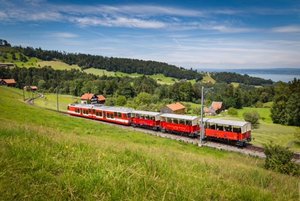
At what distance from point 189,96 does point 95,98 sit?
40.0 meters

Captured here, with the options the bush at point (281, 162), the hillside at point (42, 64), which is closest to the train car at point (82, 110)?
the bush at point (281, 162)

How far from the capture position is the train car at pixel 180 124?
4031 cm

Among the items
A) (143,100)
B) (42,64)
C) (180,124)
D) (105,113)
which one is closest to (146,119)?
(180,124)

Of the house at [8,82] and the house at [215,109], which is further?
the house at [8,82]

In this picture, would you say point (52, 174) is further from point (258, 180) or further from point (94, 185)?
point (258, 180)

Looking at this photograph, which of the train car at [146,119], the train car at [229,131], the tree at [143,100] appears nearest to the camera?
the train car at [229,131]

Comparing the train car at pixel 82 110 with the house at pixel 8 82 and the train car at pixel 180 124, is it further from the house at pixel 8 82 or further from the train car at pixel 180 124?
the house at pixel 8 82

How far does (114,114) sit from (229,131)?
22.7 metres

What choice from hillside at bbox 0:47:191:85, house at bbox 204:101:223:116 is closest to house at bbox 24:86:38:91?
hillside at bbox 0:47:191:85

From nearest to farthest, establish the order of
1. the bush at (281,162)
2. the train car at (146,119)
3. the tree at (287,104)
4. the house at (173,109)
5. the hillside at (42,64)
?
1. the bush at (281,162)
2. the train car at (146,119)
3. the tree at (287,104)
4. the house at (173,109)
5. the hillside at (42,64)

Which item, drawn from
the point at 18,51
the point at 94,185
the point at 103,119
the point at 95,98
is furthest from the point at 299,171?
the point at 18,51

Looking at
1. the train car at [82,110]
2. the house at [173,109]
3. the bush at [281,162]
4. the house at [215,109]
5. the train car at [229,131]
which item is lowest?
the house at [215,109]

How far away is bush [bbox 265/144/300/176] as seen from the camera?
16.7m

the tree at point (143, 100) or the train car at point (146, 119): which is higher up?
the train car at point (146, 119)
